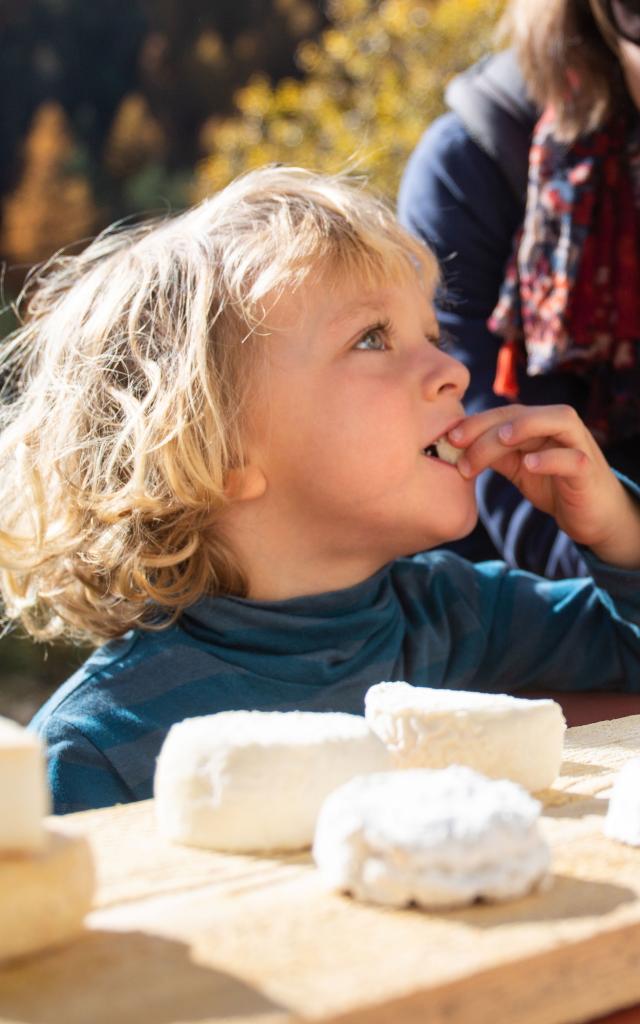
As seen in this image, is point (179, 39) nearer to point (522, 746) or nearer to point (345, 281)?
point (345, 281)

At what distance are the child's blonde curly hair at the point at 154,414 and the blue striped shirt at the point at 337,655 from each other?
3.6 inches

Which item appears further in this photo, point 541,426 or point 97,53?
point 97,53

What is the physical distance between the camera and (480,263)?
8.05 ft

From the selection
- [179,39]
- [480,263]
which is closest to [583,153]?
[480,263]

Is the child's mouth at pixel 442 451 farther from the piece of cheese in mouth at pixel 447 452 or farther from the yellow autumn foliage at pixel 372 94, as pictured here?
the yellow autumn foliage at pixel 372 94

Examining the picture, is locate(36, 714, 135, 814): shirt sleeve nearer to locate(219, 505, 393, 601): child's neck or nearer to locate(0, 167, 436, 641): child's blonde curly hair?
locate(0, 167, 436, 641): child's blonde curly hair

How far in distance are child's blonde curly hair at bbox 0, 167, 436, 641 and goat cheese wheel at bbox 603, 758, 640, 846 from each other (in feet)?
2.90

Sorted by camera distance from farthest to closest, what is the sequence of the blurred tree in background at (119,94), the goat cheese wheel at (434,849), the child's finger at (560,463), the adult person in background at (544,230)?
the blurred tree in background at (119,94), the adult person in background at (544,230), the child's finger at (560,463), the goat cheese wheel at (434,849)

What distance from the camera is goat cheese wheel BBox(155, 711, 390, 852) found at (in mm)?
869

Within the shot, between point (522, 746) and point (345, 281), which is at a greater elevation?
point (345, 281)

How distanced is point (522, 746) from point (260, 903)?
320mm

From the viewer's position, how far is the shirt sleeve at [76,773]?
1492mm

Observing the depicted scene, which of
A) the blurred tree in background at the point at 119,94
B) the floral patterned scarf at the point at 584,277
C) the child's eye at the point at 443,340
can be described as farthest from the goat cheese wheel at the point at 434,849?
the blurred tree in background at the point at 119,94

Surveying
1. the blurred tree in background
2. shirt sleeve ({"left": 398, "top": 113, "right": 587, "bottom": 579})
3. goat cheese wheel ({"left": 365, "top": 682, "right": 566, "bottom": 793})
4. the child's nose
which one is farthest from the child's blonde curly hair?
the blurred tree in background
